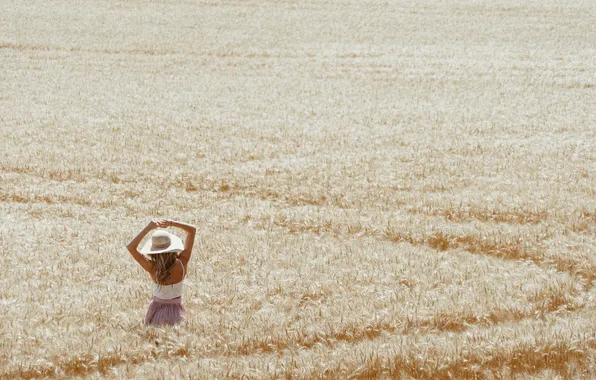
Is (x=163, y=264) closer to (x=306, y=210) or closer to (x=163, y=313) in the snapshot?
(x=163, y=313)

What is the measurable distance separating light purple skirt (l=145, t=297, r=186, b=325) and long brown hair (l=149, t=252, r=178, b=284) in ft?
0.98

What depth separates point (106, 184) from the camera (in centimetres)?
1405

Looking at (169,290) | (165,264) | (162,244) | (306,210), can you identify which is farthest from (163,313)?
(306,210)

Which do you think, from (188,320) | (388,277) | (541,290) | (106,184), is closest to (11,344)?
(188,320)

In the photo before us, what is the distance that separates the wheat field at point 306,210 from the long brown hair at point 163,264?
1.65 ft

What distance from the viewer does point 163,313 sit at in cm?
666

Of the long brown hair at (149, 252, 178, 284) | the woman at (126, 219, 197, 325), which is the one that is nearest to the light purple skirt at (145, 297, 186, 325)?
the woman at (126, 219, 197, 325)

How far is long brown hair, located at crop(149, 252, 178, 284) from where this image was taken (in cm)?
638

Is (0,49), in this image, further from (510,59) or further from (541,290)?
(541,290)

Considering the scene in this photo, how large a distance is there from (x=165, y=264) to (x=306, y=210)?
5907 mm

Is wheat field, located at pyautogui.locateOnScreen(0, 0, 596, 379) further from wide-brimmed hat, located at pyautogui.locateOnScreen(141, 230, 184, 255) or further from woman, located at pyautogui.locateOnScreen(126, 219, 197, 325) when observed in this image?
wide-brimmed hat, located at pyautogui.locateOnScreen(141, 230, 184, 255)

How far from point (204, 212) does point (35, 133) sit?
27.9 feet

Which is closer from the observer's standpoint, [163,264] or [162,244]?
[162,244]

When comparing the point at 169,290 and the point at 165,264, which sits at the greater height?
the point at 165,264
